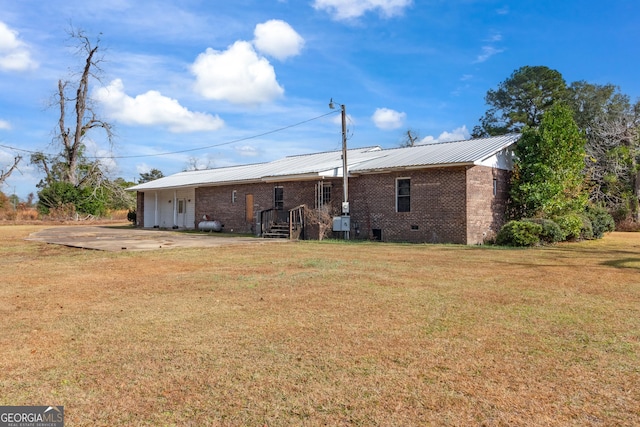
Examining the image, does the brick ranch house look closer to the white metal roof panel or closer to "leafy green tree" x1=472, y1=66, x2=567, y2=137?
the white metal roof panel

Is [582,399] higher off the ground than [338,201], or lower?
lower

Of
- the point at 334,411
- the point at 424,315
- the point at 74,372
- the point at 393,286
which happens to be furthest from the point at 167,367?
the point at 393,286

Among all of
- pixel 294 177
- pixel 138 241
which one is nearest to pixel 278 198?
pixel 294 177

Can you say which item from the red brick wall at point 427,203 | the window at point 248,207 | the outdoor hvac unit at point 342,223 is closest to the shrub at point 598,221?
the red brick wall at point 427,203

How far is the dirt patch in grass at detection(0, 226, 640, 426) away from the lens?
130 inches

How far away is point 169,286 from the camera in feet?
26.2

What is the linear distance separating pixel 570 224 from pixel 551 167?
93.2 inches

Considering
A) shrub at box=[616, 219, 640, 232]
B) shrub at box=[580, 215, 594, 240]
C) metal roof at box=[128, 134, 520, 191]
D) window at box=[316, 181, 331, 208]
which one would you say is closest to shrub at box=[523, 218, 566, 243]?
shrub at box=[580, 215, 594, 240]

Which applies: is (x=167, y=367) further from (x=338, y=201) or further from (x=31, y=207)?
(x=31, y=207)

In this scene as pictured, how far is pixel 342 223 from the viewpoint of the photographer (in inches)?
784

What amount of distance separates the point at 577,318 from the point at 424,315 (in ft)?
6.06

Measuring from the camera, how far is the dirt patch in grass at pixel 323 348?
3295mm

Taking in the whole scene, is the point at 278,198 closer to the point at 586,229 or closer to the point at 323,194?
the point at 323,194

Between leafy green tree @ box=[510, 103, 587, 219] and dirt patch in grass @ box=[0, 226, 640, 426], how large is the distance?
32.9 feet
